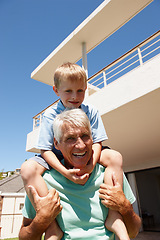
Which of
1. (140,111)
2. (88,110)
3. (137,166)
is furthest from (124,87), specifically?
(137,166)

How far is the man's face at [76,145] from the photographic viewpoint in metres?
0.94

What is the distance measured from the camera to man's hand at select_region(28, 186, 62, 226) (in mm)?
849

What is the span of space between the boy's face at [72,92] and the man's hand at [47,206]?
57 centimetres

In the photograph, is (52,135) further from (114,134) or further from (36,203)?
(114,134)

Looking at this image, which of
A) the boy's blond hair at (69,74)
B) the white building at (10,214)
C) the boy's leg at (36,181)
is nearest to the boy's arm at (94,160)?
the boy's leg at (36,181)

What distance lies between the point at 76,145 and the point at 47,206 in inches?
13.0

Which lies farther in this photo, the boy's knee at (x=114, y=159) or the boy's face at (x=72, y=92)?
the boy's face at (x=72, y=92)

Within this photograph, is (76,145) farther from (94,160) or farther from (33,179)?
(33,179)

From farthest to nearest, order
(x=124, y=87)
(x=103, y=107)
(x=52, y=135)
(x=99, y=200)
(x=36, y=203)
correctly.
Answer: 1. (x=103, y=107)
2. (x=124, y=87)
3. (x=52, y=135)
4. (x=99, y=200)
5. (x=36, y=203)

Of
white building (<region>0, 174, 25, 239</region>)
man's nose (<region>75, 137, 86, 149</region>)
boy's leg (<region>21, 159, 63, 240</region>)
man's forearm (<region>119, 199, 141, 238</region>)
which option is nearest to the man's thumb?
man's forearm (<region>119, 199, 141, 238</region>)

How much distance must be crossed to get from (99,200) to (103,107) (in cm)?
313

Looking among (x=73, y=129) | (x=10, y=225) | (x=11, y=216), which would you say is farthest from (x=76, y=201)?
(x=11, y=216)

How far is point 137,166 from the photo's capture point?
791 centimetres

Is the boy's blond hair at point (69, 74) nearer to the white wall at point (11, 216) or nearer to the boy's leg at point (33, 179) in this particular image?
the boy's leg at point (33, 179)
